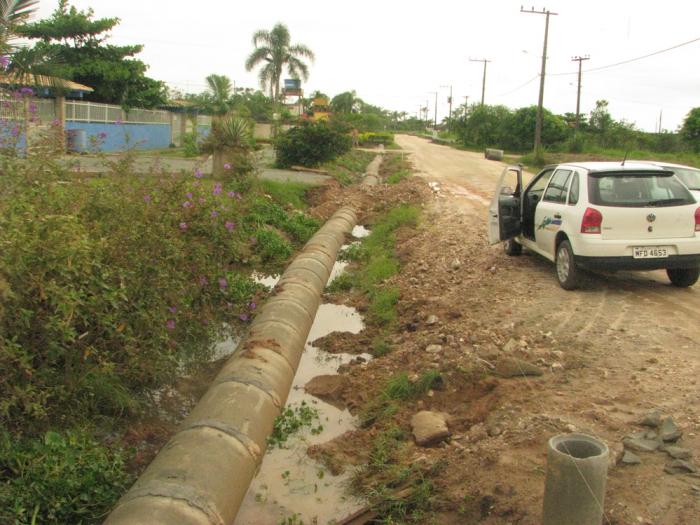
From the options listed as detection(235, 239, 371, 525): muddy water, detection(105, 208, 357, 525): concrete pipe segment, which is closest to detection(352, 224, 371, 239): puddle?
detection(105, 208, 357, 525): concrete pipe segment

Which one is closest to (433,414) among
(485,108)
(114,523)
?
(114,523)

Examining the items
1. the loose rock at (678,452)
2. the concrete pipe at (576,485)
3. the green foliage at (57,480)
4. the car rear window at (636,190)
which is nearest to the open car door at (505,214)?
the car rear window at (636,190)

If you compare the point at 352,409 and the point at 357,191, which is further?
the point at 357,191

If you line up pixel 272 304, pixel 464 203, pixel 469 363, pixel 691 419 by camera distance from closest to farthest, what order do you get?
pixel 691 419
pixel 469 363
pixel 272 304
pixel 464 203

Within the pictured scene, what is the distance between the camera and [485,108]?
60938mm

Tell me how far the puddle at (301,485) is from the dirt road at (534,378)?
0.28 meters

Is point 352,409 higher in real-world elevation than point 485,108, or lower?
lower

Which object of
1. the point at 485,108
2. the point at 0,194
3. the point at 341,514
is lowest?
the point at 341,514

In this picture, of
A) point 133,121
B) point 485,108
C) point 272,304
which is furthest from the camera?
point 485,108

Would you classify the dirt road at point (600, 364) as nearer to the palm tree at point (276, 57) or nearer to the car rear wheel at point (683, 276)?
the car rear wheel at point (683, 276)

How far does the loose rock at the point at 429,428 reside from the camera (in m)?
5.85

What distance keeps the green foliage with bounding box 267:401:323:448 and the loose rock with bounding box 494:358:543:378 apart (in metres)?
1.73

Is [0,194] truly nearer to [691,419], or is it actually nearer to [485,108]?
[691,419]

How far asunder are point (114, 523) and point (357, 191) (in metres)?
19.2
